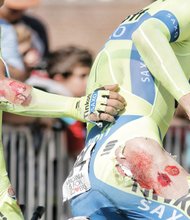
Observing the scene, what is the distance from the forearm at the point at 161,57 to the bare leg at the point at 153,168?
11.1 inches

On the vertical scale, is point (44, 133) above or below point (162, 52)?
below

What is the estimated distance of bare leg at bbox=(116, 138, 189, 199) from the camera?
4684mm

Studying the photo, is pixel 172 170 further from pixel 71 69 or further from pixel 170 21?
pixel 71 69

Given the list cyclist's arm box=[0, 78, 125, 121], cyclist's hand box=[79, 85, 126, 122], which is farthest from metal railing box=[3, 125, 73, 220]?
cyclist's hand box=[79, 85, 126, 122]

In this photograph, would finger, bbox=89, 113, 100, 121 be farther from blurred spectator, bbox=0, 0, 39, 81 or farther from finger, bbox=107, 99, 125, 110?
blurred spectator, bbox=0, 0, 39, 81

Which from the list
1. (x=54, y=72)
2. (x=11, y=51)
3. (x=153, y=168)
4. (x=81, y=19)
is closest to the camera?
(x=153, y=168)

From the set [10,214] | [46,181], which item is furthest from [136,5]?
[10,214]

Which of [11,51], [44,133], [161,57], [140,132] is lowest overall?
[44,133]

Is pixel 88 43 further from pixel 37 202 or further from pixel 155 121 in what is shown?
pixel 155 121

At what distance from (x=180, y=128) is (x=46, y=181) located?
1.36m

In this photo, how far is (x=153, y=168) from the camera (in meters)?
4.70

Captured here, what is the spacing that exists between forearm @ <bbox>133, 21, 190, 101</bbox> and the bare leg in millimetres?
282

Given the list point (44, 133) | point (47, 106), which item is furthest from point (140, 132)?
point (44, 133)

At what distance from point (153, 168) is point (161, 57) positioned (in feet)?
1.73
